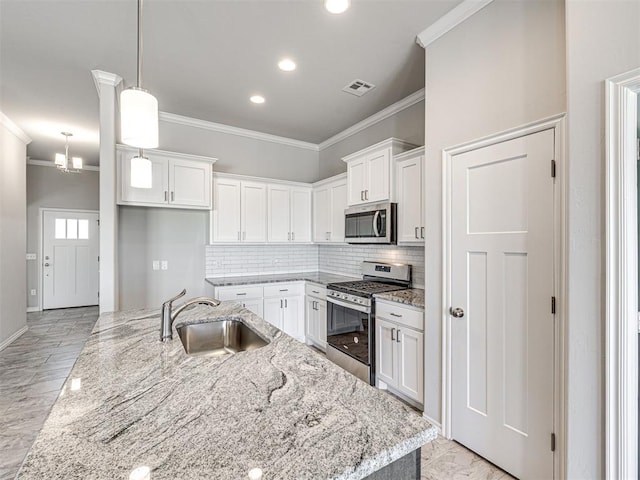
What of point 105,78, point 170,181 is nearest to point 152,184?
point 170,181

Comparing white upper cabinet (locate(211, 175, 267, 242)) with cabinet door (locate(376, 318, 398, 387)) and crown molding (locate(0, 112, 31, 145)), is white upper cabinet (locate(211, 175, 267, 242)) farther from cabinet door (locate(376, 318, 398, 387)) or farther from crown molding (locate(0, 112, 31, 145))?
crown molding (locate(0, 112, 31, 145))

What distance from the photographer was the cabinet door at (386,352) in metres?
2.79

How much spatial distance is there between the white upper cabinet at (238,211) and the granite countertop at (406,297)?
203 centimetres

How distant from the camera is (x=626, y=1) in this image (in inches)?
53.4

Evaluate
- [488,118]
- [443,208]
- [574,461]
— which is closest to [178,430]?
[574,461]

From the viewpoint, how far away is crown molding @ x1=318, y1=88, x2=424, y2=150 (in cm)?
337

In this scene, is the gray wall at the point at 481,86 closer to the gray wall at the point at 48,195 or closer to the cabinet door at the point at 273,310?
the cabinet door at the point at 273,310

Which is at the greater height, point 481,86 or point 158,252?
point 481,86

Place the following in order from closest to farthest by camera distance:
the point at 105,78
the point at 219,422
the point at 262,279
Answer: the point at 219,422 → the point at 105,78 → the point at 262,279

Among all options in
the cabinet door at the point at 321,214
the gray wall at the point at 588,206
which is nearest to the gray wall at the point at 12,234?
the cabinet door at the point at 321,214

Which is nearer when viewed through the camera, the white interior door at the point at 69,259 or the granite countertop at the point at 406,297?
the granite countertop at the point at 406,297

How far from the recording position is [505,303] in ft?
6.36

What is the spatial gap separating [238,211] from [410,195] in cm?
223

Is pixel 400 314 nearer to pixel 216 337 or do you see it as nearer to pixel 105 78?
pixel 216 337
